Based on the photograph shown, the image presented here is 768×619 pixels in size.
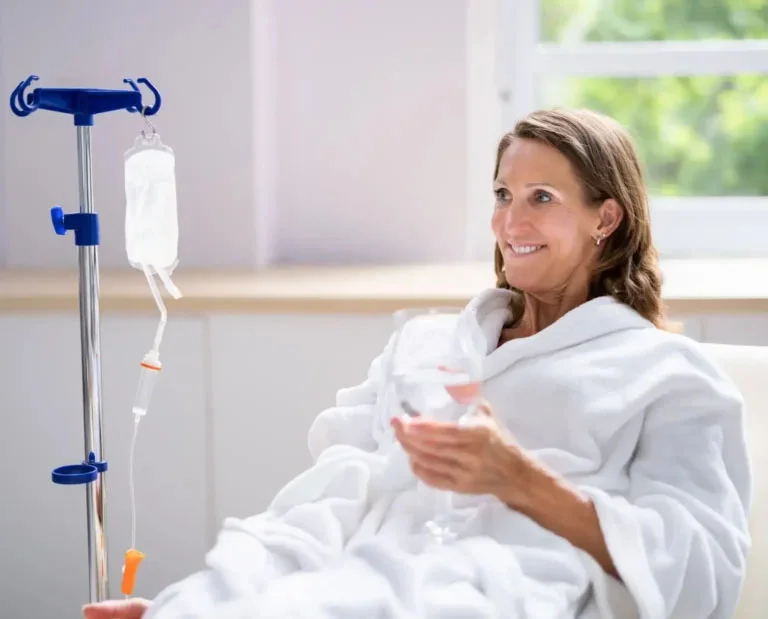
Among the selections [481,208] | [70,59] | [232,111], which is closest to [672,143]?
[481,208]

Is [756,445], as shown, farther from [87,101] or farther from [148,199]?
[87,101]

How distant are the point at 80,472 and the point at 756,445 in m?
1.01

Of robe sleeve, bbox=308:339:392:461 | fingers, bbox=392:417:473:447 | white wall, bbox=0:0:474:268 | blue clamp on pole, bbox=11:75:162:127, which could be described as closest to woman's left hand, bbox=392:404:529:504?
fingers, bbox=392:417:473:447

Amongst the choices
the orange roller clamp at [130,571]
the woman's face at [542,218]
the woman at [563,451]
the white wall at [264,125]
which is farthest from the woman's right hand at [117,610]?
the white wall at [264,125]

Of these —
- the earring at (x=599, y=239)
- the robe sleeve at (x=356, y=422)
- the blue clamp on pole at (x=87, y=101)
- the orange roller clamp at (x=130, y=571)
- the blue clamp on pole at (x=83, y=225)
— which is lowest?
the orange roller clamp at (x=130, y=571)

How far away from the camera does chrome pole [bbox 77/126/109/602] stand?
5.90 ft

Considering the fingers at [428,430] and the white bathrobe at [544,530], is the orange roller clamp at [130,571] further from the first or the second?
the fingers at [428,430]

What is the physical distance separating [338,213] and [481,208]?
0.37m

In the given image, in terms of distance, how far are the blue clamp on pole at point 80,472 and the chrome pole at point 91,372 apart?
0.01m

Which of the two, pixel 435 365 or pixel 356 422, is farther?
pixel 356 422

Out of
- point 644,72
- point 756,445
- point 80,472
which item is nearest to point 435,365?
point 756,445

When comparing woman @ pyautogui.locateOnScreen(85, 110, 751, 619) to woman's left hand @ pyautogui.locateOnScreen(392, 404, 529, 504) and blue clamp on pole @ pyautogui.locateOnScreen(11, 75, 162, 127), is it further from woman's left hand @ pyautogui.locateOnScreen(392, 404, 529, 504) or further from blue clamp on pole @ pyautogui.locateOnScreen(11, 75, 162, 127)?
blue clamp on pole @ pyautogui.locateOnScreen(11, 75, 162, 127)

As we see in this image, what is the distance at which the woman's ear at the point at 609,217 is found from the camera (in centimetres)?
175

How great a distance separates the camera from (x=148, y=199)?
1.82m
